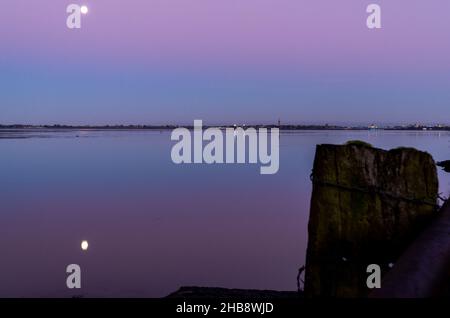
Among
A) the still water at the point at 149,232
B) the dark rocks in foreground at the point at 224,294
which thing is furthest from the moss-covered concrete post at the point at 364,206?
the still water at the point at 149,232

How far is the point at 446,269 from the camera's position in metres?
3.24

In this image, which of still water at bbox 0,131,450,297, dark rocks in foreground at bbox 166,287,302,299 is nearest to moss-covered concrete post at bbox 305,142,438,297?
dark rocks in foreground at bbox 166,287,302,299

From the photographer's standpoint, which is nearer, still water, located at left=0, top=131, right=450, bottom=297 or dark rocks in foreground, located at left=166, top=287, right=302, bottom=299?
dark rocks in foreground, located at left=166, top=287, right=302, bottom=299

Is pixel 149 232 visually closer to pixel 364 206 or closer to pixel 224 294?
pixel 224 294

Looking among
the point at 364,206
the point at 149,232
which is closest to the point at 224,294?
the point at 364,206

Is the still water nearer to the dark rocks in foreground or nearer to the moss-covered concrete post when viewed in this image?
the dark rocks in foreground

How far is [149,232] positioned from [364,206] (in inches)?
626

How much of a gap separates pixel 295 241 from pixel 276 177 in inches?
813

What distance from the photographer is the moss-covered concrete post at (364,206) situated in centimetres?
402

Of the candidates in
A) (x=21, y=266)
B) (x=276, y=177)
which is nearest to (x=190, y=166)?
(x=276, y=177)

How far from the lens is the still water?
42.6 ft

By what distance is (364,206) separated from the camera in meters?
4.04

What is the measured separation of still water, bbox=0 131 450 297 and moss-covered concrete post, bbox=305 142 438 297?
27.1ft
